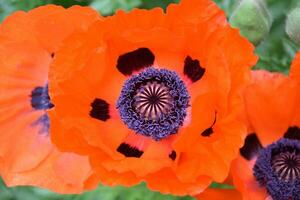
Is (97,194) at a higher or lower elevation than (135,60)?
lower

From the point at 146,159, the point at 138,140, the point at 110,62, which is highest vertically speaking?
the point at 110,62

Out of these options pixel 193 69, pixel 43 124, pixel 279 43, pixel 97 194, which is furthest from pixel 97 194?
pixel 279 43

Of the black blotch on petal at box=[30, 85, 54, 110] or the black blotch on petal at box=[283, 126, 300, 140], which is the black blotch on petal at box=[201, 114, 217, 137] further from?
the black blotch on petal at box=[30, 85, 54, 110]

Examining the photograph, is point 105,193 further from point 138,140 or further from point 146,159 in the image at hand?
point 146,159

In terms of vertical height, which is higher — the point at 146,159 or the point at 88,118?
the point at 88,118

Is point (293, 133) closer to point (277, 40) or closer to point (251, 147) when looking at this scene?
point (251, 147)

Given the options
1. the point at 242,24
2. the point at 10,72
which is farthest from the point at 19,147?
the point at 242,24
